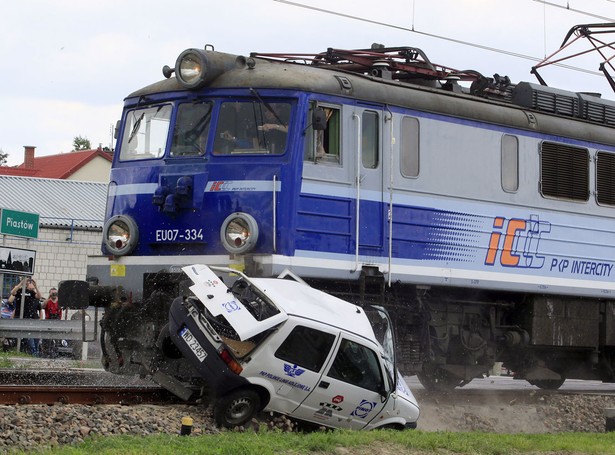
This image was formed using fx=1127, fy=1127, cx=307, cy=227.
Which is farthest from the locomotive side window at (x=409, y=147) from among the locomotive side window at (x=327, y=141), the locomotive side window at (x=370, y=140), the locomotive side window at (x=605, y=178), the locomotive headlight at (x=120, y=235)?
the locomotive side window at (x=605, y=178)

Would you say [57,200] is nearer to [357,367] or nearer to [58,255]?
[58,255]

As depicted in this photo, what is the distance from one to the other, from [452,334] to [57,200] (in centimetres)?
2558

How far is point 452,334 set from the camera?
1552cm

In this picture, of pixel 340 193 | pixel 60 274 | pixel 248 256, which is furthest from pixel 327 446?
pixel 60 274

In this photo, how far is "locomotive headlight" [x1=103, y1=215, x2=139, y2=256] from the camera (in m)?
14.0

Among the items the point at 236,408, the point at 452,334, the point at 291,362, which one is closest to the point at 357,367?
the point at 291,362

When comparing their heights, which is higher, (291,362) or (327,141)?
(327,141)

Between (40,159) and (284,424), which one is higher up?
(40,159)

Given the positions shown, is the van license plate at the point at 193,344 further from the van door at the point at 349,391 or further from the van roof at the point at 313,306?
the van door at the point at 349,391

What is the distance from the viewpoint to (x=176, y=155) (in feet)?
46.3

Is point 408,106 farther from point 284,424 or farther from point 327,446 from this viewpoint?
point 327,446

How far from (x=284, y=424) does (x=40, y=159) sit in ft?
178

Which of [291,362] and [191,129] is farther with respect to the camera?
[191,129]

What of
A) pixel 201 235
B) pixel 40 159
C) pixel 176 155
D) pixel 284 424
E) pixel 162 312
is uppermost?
pixel 40 159
